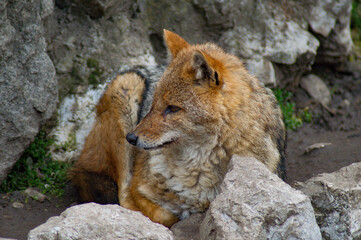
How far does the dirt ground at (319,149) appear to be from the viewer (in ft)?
19.0

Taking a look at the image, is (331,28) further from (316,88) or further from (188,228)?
(188,228)

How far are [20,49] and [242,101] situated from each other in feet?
8.82

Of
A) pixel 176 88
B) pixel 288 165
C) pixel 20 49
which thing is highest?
pixel 20 49

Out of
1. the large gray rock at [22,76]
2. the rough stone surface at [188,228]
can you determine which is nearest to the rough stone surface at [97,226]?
the rough stone surface at [188,228]

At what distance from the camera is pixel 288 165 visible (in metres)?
7.09

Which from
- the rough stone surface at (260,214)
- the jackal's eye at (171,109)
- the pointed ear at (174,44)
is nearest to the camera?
the rough stone surface at (260,214)

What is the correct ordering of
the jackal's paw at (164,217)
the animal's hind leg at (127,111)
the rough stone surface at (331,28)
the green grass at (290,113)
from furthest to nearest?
1. the rough stone surface at (331,28)
2. the green grass at (290,113)
3. the animal's hind leg at (127,111)
4. the jackal's paw at (164,217)

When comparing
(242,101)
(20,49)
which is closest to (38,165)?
(20,49)

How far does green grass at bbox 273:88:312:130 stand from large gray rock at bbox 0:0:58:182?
419 cm

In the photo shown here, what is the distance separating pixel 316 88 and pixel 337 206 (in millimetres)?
4774

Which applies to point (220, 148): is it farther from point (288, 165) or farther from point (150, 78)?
point (288, 165)

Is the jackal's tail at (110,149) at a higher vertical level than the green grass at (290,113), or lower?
Result: higher

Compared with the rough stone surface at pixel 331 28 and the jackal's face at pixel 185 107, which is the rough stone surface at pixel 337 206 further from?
the rough stone surface at pixel 331 28

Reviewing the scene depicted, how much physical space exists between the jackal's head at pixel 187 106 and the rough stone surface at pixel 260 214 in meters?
0.79
